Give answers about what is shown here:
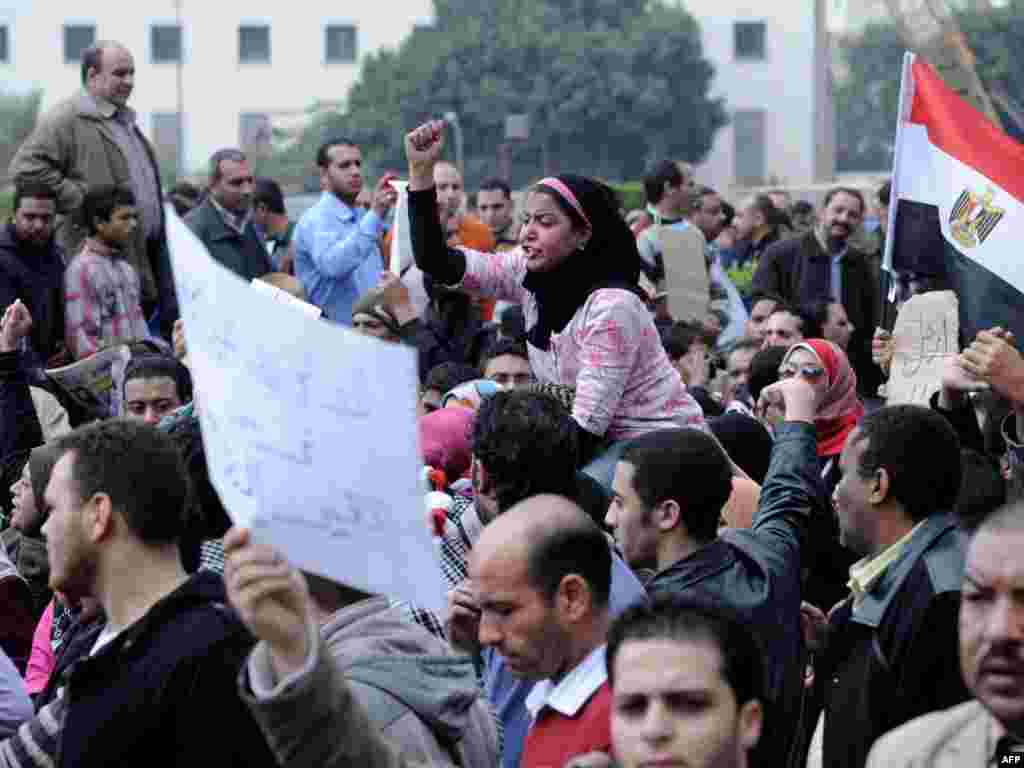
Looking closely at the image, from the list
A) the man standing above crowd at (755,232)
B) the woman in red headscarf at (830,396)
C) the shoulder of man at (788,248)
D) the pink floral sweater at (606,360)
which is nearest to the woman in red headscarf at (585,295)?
the pink floral sweater at (606,360)

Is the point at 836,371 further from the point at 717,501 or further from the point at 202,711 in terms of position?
the point at 202,711

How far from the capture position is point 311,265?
35.9ft

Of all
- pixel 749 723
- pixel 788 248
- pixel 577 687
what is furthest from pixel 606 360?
pixel 788 248

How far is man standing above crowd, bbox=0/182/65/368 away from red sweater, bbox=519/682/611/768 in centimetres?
626

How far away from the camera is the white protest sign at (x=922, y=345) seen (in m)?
7.57

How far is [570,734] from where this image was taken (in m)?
4.16

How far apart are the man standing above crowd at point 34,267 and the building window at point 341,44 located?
9046cm

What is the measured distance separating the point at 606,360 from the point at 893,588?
172cm

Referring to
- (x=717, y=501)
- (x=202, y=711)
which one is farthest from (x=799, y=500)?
(x=202, y=711)

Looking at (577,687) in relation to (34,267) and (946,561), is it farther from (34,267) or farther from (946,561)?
(34,267)

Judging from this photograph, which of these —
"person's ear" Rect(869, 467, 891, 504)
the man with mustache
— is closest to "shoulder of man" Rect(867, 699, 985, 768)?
"person's ear" Rect(869, 467, 891, 504)

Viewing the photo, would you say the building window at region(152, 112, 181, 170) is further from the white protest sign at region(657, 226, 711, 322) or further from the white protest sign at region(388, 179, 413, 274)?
the white protest sign at region(388, 179, 413, 274)

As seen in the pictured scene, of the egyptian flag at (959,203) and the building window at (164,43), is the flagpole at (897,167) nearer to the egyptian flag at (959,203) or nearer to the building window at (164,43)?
the egyptian flag at (959,203)

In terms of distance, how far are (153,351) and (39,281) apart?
101cm
